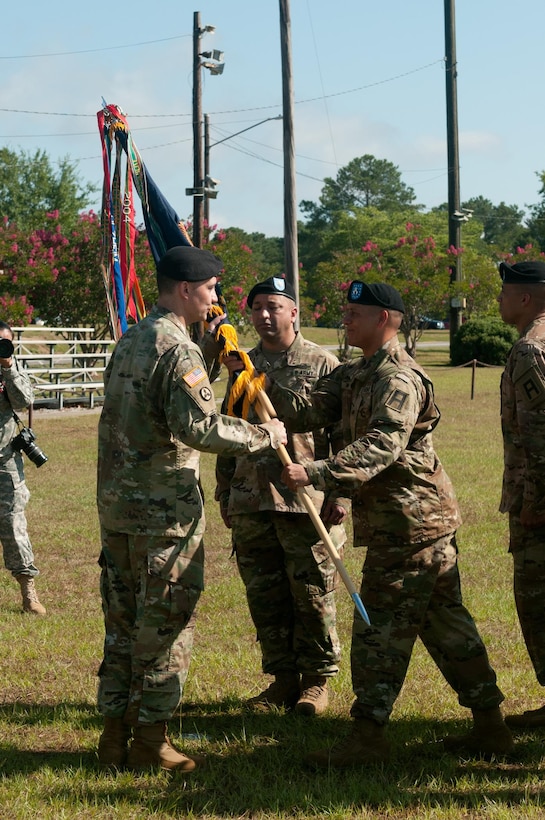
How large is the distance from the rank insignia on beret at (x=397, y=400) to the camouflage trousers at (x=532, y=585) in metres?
1.00

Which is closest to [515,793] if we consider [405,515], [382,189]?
[405,515]

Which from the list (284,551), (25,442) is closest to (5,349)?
(25,442)

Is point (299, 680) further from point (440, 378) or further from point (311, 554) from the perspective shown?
point (440, 378)

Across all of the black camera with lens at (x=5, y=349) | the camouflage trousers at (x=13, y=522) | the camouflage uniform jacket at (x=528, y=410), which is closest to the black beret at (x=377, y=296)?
the camouflage uniform jacket at (x=528, y=410)

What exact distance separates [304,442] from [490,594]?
8.83ft

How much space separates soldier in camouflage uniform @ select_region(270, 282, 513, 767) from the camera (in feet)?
14.8

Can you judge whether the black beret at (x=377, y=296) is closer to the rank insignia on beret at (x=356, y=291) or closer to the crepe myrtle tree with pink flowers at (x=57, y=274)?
the rank insignia on beret at (x=356, y=291)

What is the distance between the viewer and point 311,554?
5.41 meters

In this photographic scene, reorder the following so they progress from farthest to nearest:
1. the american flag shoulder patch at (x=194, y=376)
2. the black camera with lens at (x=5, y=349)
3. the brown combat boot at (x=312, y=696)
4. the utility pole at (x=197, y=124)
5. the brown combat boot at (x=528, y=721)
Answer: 1. the utility pole at (x=197, y=124)
2. the black camera with lens at (x=5, y=349)
3. the brown combat boot at (x=312, y=696)
4. the brown combat boot at (x=528, y=721)
5. the american flag shoulder patch at (x=194, y=376)

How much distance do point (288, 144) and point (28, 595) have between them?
13415 mm

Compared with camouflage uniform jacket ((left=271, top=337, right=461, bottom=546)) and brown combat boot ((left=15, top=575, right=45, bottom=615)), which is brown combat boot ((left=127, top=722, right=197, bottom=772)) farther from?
brown combat boot ((left=15, top=575, right=45, bottom=615))

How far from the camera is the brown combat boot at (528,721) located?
198 inches

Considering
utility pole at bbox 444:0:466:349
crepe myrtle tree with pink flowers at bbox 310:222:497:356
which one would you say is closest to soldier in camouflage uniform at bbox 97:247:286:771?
crepe myrtle tree with pink flowers at bbox 310:222:497:356

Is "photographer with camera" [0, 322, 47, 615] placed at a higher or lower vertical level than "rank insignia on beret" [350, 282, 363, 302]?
lower
